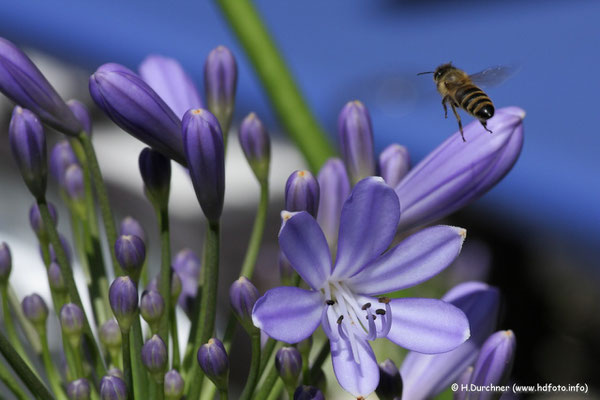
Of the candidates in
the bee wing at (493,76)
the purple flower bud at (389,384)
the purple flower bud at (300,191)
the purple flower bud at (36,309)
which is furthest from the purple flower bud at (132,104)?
the bee wing at (493,76)

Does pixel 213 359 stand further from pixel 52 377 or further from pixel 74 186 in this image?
pixel 74 186

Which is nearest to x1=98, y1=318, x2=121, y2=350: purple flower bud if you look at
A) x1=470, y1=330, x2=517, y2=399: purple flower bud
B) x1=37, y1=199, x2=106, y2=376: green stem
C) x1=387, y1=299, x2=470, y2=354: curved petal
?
x1=37, y1=199, x2=106, y2=376: green stem

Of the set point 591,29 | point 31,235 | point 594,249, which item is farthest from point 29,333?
point 591,29

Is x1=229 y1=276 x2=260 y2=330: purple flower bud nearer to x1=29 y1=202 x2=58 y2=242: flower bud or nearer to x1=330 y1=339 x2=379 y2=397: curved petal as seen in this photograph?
x1=330 y1=339 x2=379 y2=397: curved petal

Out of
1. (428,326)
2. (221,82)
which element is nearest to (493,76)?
(221,82)

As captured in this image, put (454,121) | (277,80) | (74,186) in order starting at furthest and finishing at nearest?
(454,121) < (277,80) < (74,186)

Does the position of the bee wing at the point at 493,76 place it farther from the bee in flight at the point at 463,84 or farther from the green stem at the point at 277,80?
the green stem at the point at 277,80
